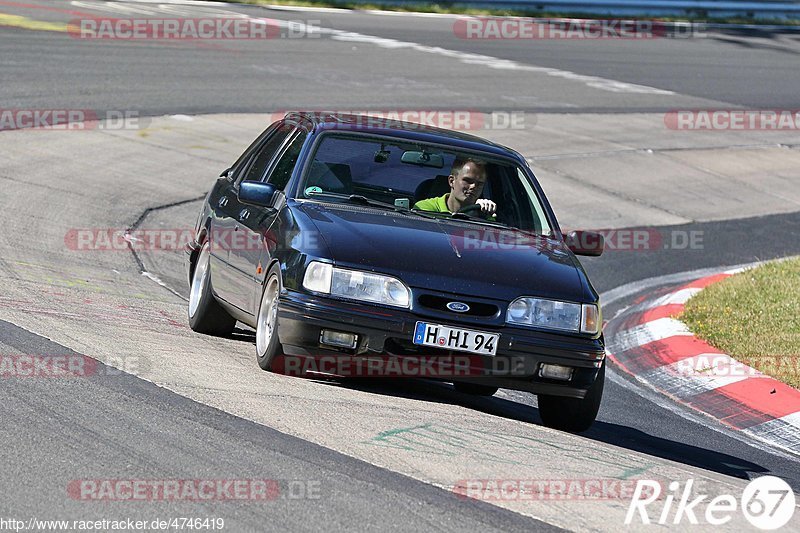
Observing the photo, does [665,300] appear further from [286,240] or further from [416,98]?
[416,98]

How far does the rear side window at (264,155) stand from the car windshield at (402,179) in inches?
24.3

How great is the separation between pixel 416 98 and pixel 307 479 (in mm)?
16392

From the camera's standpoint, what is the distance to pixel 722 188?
1797 cm

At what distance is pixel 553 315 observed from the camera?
6906 millimetres

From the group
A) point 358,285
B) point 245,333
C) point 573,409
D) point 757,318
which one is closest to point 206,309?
point 245,333

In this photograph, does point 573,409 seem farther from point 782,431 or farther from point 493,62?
point 493,62

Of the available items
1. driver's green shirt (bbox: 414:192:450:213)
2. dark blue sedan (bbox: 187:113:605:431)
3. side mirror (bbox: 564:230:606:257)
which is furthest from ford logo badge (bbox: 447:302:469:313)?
side mirror (bbox: 564:230:606:257)

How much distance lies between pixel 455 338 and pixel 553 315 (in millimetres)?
551

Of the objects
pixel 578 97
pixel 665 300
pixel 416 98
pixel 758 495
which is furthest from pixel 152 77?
pixel 758 495

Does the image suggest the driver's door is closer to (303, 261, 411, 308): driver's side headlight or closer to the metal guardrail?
(303, 261, 411, 308): driver's side headlight

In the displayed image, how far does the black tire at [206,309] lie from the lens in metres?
8.45

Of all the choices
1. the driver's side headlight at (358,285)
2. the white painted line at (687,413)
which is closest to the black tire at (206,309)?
the driver's side headlight at (358,285)

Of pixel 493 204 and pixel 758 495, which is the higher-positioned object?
pixel 493 204

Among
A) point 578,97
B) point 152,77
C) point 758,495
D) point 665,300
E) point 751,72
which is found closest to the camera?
point 758,495
